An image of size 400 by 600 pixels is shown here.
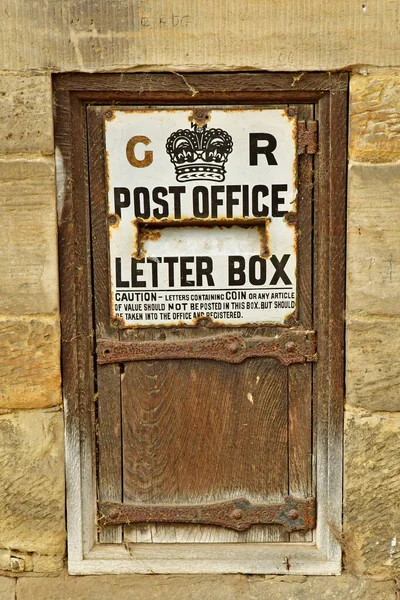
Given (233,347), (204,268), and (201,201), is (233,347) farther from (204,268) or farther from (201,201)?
(201,201)

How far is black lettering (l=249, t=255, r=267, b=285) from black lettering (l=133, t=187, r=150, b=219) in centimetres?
42

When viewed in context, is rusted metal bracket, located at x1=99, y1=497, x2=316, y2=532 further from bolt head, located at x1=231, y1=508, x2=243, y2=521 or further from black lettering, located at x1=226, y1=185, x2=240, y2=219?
black lettering, located at x1=226, y1=185, x2=240, y2=219

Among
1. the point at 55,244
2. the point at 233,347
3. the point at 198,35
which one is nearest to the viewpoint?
the point at 198,35

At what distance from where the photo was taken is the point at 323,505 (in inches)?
103

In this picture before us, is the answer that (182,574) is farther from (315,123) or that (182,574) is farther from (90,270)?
(315,123)

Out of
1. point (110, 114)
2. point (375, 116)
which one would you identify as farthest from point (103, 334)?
point (375, 116)

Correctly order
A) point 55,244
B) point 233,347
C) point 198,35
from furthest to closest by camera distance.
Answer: point 233,347
point 55,244
point 198,35

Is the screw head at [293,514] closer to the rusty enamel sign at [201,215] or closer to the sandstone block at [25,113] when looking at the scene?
the rusty enamel sign at [201,215]

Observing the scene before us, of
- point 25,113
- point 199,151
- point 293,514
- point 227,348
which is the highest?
point 25,113

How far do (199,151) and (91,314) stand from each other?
73 cm

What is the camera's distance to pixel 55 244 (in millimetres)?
2447

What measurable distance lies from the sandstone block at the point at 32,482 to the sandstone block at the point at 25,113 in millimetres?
978

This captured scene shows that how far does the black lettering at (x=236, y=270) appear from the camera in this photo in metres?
2.52

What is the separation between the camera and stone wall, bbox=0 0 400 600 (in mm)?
2334
